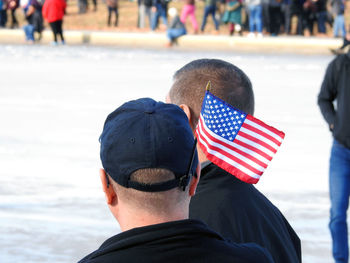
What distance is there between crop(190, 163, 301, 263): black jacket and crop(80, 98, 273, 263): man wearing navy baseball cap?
66cm

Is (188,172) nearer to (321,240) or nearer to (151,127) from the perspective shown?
(151,127)

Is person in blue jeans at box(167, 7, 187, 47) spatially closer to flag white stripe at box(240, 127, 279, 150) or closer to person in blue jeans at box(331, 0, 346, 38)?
person in blue jeans at box(331, 0, 346, 38)

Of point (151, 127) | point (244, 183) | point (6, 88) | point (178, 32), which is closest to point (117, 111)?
point (151, 127)

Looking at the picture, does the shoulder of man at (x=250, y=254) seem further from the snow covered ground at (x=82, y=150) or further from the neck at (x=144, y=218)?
the snow covered ground at (x=82, y=150)

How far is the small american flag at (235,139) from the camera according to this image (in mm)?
3043

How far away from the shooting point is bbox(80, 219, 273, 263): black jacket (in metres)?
2.04

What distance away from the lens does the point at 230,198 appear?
2.95m

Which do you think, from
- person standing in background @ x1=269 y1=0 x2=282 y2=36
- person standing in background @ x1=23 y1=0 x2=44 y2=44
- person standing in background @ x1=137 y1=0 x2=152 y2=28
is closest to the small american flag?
person standing in background @ x1=269 y1=0 x2=282 y2=36

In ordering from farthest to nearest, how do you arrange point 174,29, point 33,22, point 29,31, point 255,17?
point 33,22, point 29,31, point 255,17, point 174,29

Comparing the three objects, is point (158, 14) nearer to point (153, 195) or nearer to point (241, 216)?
point (241, 216)

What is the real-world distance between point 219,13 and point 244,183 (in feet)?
97.6

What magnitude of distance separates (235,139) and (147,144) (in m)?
1.15

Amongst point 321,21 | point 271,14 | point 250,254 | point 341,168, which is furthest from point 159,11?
point 250,254

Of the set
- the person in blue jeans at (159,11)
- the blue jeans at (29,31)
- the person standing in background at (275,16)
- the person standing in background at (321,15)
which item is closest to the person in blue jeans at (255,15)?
the person standing in background at (275,16)
